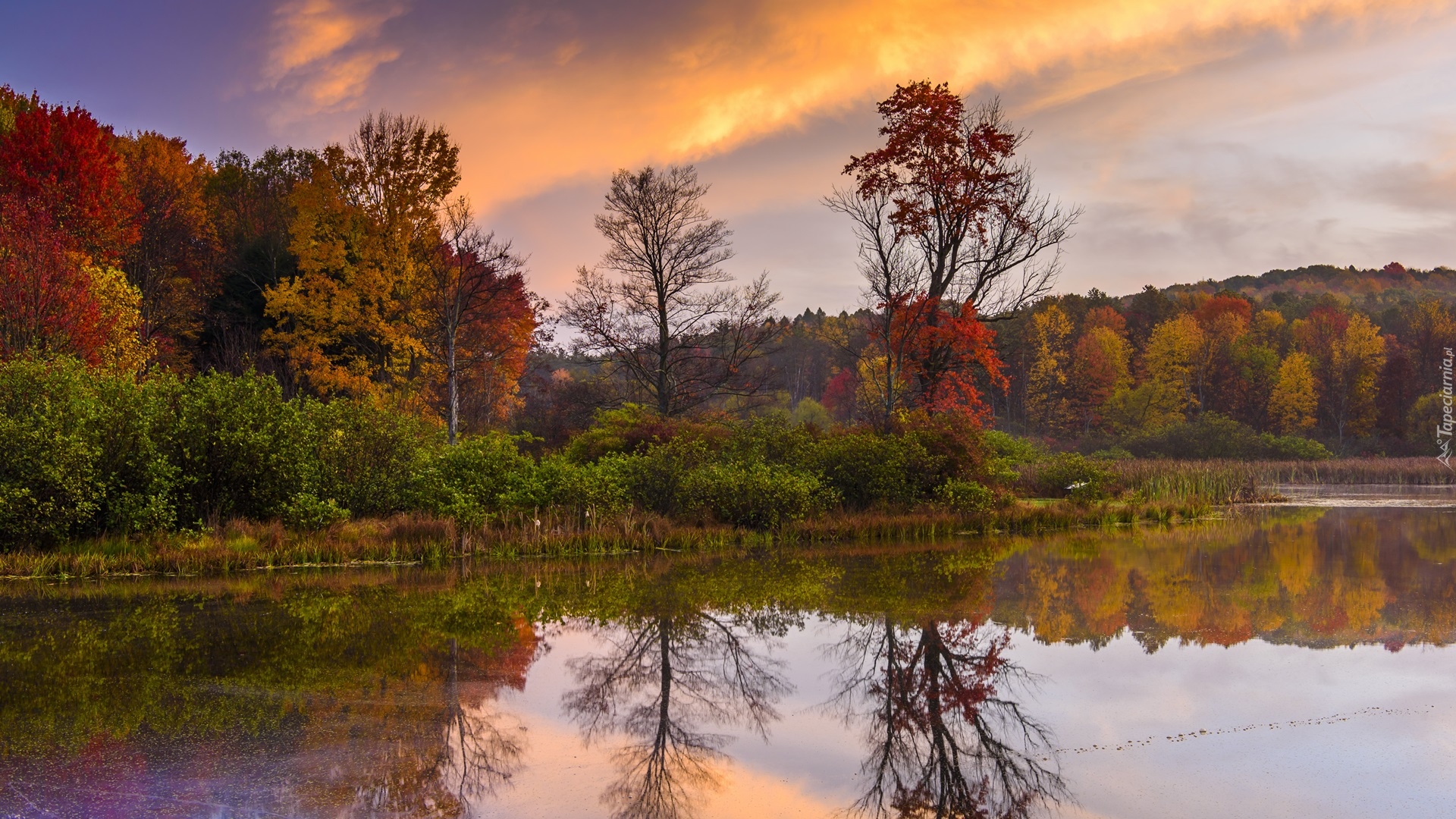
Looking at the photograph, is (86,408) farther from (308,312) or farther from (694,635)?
(308,312)

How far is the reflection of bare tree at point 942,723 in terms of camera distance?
232 inches

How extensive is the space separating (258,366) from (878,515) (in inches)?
841

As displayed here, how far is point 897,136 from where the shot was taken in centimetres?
2745

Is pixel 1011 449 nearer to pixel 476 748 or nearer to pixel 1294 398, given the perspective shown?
pixel 476 748

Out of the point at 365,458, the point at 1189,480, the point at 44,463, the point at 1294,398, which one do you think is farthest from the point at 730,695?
the point at 1294,398

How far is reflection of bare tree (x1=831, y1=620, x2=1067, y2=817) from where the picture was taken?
5.89 meters

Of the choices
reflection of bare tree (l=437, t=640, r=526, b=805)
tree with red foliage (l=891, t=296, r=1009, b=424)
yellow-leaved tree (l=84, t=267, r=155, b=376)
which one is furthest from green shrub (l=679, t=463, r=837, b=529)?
Result: yellow-leaved tree (l=84, t=267, r=155, b=376)

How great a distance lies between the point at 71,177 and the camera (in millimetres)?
30625

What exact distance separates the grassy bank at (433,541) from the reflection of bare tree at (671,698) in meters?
6.21

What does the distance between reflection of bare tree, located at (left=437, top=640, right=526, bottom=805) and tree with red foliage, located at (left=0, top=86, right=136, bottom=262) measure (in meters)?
27.3

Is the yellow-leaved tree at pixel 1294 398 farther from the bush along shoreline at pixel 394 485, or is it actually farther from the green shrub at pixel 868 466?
the green shrub at pixel 868 466

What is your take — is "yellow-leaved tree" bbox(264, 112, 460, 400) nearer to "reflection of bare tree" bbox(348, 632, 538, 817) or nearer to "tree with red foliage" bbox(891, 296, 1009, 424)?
"tree with red foliage" bbox(891, 296, 1009, 424)

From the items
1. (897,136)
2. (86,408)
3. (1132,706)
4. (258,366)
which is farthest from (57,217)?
(1132,706)

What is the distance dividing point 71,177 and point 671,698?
31.3m
